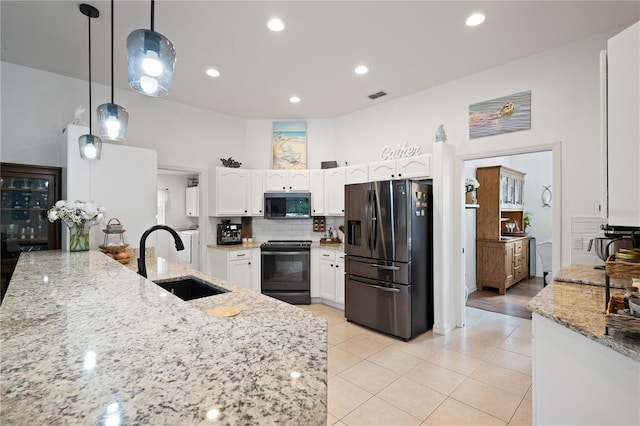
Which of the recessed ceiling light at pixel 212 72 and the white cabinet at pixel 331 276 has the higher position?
the recessed ceiling light at pixel 212 72

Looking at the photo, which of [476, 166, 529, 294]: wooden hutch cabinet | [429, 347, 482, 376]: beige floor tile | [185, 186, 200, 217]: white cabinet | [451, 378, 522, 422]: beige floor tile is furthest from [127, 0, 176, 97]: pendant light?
[185, 186, 200, 217]: white cabinet

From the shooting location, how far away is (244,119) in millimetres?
5031

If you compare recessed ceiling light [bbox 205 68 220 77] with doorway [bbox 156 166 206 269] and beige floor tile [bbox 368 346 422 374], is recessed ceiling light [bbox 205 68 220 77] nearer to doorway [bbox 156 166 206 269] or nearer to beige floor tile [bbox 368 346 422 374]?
beige floor tile [bbox 368 346 422 374]

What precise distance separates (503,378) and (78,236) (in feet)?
13.0

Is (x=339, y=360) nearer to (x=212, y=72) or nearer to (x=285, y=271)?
(x=285, y=271)

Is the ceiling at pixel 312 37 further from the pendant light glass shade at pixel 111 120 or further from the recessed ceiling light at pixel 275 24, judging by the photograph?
the pendant light glass shade at pixel 111 120

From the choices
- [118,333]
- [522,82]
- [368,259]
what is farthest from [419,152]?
[118,333]

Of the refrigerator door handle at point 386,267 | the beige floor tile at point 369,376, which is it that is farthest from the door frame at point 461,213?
the beige floor tile at point 369,376

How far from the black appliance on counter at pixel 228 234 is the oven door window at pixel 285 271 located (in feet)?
1.94

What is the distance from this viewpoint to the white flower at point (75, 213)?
2.53 meters

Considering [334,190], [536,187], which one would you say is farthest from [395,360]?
[536,187]

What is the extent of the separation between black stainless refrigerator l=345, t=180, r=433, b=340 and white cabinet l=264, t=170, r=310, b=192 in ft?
3.94

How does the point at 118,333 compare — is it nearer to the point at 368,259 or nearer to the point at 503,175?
the point at 368,259

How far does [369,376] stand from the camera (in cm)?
250
